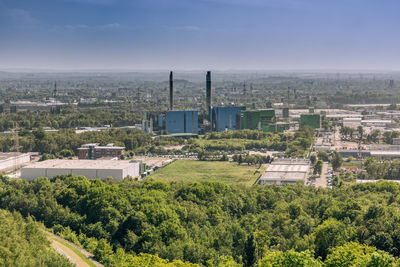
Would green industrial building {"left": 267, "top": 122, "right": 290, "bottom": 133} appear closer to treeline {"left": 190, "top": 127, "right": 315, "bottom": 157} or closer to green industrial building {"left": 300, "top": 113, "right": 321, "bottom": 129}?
green industrial building {"left": 300, "top": 113, "right": 321, "bottom": 129}

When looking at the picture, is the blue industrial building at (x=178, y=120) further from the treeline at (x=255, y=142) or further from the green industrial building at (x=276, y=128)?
the green industrial building at (x=276, y=128)

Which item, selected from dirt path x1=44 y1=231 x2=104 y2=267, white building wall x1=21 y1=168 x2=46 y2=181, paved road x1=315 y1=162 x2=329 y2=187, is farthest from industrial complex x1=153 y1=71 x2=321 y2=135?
dirt path x1=44 y1=231 x2=104 y2=267

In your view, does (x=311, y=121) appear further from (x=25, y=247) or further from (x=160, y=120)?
(x=25, y=247)

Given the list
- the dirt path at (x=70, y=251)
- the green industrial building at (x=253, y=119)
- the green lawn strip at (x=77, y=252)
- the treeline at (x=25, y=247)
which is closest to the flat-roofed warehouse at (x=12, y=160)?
the dirt path at (x=70, y=251)

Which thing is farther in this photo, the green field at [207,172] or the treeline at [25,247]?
the green field at [207,172]

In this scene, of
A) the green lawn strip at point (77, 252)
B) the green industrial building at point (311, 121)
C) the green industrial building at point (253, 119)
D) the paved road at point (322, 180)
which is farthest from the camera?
the green industrial building at point (311, 121)

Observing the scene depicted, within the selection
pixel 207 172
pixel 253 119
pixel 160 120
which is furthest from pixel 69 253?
pixel 253 119
